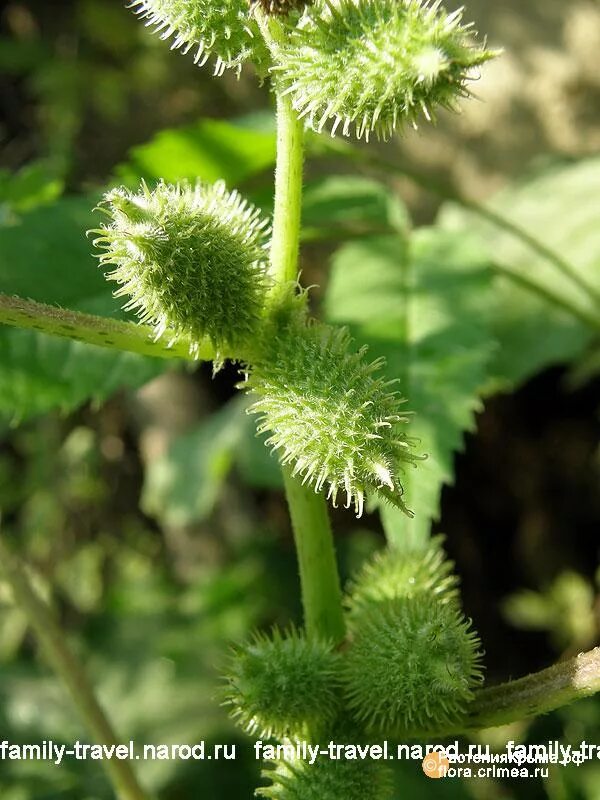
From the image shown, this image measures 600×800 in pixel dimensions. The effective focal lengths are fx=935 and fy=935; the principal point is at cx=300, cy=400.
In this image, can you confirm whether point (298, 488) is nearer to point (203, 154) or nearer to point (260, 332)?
point (260, 332)

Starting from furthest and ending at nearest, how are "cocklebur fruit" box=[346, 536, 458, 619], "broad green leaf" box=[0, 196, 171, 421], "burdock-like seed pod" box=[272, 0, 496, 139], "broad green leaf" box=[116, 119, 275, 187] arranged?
"broad green leaf" box=[116, 119, 275, 187] < "broad green leaf" box=[0, 196, 171, 421] < "cocklebur fruit" box=[346, 536, 458, 619] < "burdock-like seed pod" box=[272, 0, 496, 139]

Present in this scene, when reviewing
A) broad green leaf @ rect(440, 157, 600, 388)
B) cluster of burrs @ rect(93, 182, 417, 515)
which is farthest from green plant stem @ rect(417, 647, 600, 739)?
broad green leaf @ rect(440, 157, 600, 388)

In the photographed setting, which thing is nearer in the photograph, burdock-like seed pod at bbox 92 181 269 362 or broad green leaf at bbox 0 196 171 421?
burdock-like seed pod at bbox 92 181 269 362

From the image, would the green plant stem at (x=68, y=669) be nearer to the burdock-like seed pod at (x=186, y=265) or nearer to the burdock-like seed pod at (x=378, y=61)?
the burdock-like seed pod at (x=186, y=265)

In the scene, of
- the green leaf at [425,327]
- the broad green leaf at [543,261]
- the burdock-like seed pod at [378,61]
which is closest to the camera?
the burdock-like seed pod at [378,61]

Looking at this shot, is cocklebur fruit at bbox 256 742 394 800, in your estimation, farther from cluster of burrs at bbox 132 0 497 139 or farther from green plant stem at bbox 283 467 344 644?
cluster of burrs at bbox 132 0 497 139

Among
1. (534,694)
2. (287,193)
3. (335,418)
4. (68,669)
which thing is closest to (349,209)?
(287,193)

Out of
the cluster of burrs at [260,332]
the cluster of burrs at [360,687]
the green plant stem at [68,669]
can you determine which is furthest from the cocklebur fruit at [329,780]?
the green plant stem at [68,669]

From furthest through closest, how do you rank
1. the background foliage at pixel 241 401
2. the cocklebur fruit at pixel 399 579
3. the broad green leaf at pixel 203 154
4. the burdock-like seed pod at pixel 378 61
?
the broad green leaf at pixel 203 154 < the background foliage at pixel 241 401 < the cocklebur fruit at pixel 399 579 < the burdock-like seed pod at pixel 378 61
